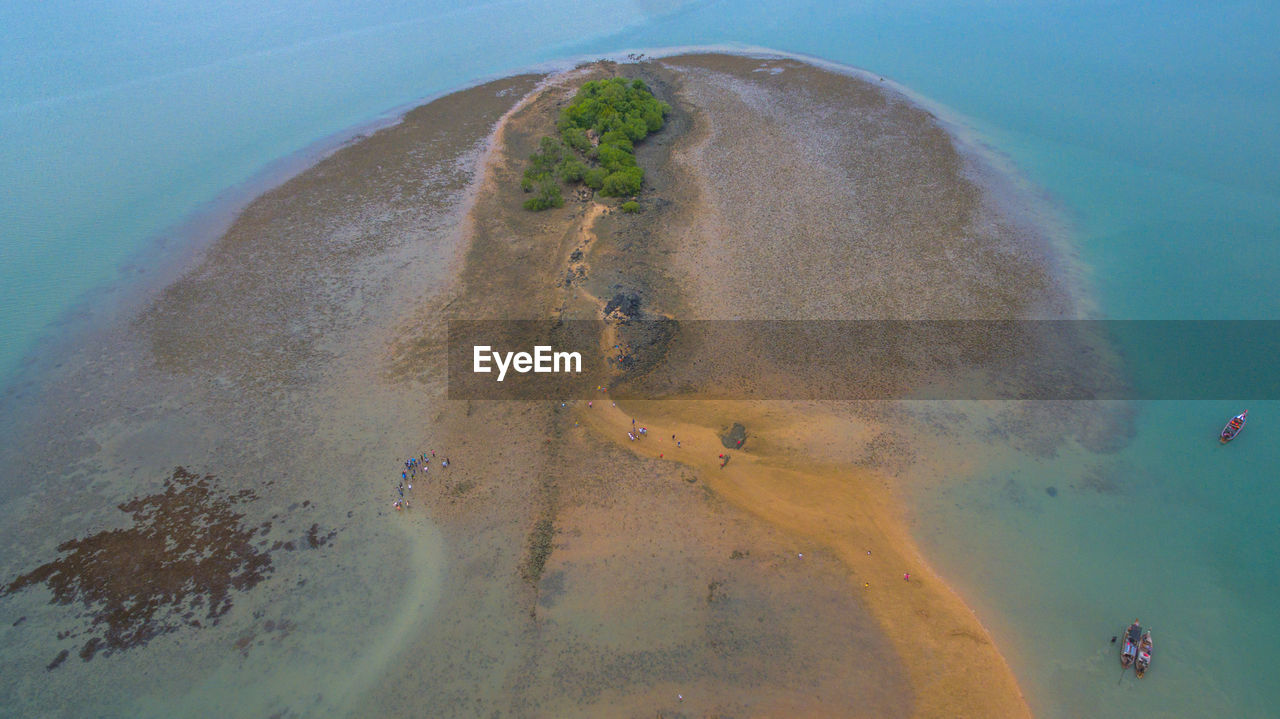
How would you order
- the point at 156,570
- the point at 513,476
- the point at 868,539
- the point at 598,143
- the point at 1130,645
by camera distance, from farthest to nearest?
1. the point at 598,143
2. the point at 513,476
3. the point at 868,539
4. the point at 156,570
5. the point at 1130,645

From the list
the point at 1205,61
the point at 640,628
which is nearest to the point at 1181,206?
the point at 1205,61

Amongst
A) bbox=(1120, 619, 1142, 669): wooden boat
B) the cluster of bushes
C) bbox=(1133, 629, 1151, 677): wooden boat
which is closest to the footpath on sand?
bbox=(1120, 619, 1142, 669): wooden boat

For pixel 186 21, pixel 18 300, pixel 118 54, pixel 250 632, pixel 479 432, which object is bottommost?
pixel 250 632

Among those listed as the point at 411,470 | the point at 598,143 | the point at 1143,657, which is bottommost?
the point at 1143,657

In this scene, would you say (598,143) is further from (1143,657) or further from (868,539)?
(1143,657)

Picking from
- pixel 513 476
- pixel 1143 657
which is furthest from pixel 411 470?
pixel 1143 657

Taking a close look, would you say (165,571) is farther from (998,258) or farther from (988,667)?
(998,258)

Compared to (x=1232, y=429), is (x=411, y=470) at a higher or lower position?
lower

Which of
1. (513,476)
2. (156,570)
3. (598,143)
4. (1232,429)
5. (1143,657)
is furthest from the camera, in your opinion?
(598,143)

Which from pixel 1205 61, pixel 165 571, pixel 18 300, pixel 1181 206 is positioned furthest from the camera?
pixel 1205 61
